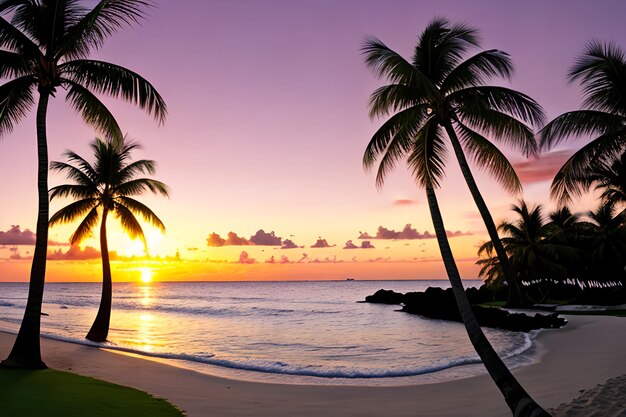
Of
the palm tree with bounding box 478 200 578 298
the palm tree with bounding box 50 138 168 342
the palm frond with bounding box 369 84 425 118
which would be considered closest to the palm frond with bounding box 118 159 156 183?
the palm tree with bounding box 50 138 168 342

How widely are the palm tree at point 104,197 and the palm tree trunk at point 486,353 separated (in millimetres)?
15376

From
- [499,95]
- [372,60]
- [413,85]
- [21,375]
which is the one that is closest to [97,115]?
[21,375]

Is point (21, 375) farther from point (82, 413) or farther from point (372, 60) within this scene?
point (372, 60)

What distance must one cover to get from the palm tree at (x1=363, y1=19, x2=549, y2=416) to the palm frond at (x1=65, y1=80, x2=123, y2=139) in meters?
7.98

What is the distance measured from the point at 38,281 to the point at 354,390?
29.5ft

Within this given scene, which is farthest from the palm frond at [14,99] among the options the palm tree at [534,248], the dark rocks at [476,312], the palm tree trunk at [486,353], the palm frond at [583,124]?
the palm tree at [534,248]

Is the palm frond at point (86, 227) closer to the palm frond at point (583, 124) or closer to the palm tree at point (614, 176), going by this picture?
the palm frond at point (583, 124)

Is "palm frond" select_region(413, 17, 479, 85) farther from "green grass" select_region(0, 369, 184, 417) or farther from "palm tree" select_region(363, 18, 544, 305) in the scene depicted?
"green grass" select_region(0, 369, 184, 417)

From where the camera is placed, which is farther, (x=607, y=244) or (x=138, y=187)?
(x=607, y=244)

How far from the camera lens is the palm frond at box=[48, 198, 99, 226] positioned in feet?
66.8

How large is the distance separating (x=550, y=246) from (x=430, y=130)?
3516 centimetres

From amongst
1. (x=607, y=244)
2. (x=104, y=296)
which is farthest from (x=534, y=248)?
(x=104, y=296)

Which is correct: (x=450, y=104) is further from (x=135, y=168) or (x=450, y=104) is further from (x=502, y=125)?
(x=135, y=168)

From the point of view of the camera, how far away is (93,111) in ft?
45.2
